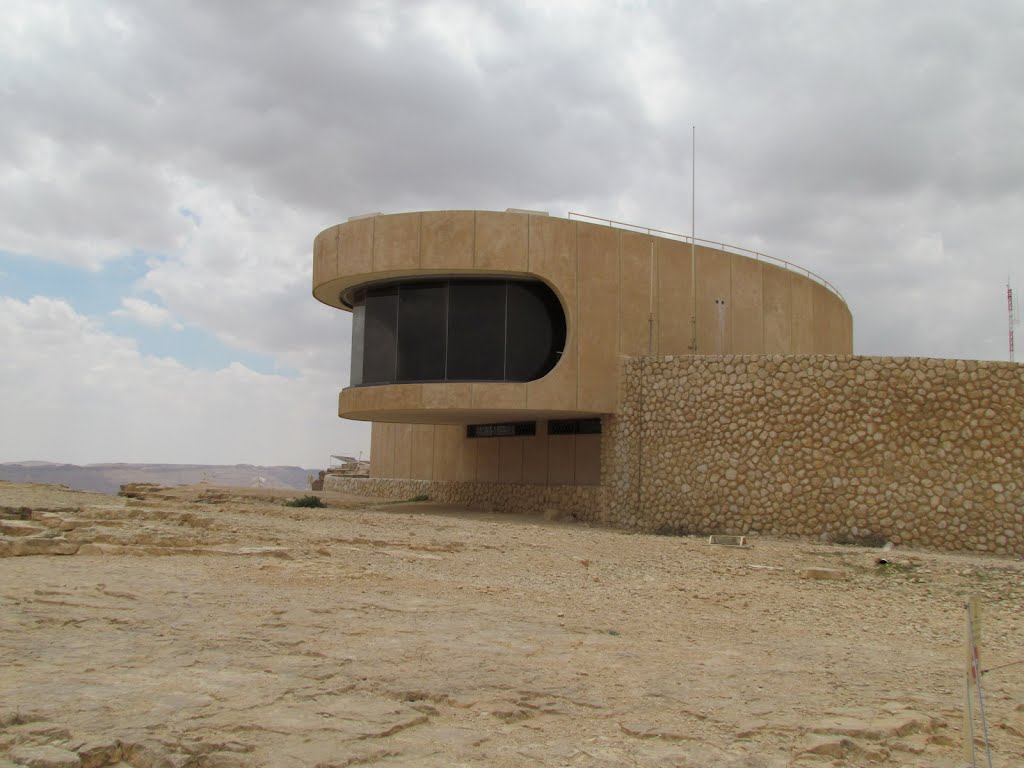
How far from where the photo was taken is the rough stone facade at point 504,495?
801 inches

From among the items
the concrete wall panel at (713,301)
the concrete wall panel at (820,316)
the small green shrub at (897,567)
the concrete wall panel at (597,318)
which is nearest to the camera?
the small green shrub at (897,567)

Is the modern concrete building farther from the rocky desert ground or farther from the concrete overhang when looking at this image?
the rocky desert ground

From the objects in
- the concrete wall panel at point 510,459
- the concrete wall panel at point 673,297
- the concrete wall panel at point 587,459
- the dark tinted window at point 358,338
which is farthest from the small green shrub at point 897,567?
the dark tinted window at point 358,338

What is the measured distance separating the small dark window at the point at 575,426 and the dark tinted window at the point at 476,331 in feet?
9.05

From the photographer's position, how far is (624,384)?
19547 millimetres

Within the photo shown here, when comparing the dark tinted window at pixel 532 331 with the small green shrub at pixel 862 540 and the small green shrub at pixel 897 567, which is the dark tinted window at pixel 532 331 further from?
the small green shrub at pixel 897 567

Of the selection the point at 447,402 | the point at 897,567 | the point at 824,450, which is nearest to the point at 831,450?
the point at 824,450

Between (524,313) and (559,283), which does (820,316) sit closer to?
(559,283)

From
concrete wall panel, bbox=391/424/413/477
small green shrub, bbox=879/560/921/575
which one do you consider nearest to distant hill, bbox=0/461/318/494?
concrete wall panel, bbox=391/424/413/477

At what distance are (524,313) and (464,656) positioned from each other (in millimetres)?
14052

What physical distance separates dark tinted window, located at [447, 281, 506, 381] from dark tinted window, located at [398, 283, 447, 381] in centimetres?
29

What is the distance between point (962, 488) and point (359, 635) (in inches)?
489

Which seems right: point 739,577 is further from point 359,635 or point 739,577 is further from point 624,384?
point 624,384

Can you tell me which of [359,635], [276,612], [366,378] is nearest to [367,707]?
[359,635]
